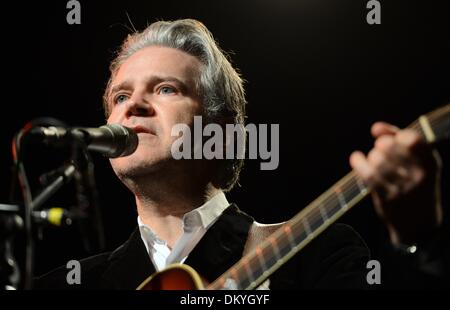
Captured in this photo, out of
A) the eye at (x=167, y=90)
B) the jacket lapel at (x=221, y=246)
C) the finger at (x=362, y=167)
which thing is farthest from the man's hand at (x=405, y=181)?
the eye at (x=167, y=90)

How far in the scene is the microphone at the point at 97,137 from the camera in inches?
57.7

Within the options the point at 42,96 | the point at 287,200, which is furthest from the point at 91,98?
the point at 287,200

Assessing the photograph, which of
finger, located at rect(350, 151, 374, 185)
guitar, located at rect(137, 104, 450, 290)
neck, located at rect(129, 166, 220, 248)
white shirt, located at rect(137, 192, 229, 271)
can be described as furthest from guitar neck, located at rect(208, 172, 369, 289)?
neck, located at rect(129, 166, 220, 248)

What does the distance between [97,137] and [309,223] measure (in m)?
0.66

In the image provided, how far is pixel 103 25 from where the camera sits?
316 centimetres

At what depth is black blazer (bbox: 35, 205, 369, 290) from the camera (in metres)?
2.05

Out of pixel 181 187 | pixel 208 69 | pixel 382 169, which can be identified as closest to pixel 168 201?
pixel 181 187

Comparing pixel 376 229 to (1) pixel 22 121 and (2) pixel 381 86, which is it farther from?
(1) pixel 22 121

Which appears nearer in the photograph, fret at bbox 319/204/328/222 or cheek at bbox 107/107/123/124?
fret at bbox 319/204/328/222

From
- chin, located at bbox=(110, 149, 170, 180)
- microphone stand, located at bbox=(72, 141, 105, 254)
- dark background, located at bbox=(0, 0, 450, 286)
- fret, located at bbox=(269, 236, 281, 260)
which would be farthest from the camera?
dark background, located at bbox=(0, 0, 450, 286)

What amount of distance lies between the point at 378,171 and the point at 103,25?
2.26m

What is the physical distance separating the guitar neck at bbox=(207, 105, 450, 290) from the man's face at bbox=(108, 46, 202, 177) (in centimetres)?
61

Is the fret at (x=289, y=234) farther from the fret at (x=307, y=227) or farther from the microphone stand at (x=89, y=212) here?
the microphone stand at (x=89, y=212)

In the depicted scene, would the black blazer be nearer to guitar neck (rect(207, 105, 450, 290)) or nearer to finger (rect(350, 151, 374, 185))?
guitar neck (rect(207, 105, 450, 290))
